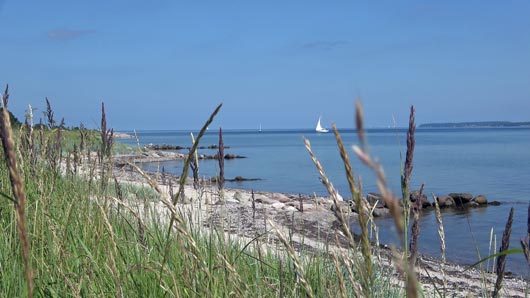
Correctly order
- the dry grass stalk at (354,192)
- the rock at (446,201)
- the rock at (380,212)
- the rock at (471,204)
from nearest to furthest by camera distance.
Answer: the dry grass stalk at (354,192)
the rock at (380,212)
the rock at (471,204)
the rock at (446,201)

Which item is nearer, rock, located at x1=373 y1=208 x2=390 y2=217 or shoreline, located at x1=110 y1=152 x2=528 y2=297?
shoreline, located at x1=110 y1=152 x2=528 y2=297

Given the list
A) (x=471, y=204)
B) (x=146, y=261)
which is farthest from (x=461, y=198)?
→ (x=146, y=261)

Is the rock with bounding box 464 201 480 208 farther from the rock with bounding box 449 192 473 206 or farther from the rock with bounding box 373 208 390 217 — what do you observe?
the rock with bounding box 373 208 390 217

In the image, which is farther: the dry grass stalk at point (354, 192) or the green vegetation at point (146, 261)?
the green vegetation at point (146, 261)

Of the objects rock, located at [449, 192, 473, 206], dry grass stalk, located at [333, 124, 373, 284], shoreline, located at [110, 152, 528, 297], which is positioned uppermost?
dry grass stalk, located at [333, 124, 373, 284]

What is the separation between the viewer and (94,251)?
319 cm

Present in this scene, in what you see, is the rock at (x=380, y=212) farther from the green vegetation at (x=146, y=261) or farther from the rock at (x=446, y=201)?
the green vegetation at (x=146, y=261)

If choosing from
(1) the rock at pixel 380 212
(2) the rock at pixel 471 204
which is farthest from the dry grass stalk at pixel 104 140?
(2) the rock at pixel 471 204

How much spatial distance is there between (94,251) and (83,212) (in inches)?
31.5

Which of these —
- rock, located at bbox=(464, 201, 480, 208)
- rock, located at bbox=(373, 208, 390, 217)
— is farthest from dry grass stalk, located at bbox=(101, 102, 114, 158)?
rock, located at bbox=(464, 201, 480, 208)

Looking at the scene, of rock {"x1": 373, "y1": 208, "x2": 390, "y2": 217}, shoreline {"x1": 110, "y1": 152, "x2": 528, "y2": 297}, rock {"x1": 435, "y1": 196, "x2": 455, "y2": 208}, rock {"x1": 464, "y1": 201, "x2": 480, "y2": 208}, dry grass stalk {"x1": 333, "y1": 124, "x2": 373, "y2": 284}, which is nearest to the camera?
dry grass stalk {"x1": 333, "y1": 124, "x2": 373, "y2": 284}

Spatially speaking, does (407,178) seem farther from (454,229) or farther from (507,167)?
(507,167)

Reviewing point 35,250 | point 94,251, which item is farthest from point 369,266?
point 35,250

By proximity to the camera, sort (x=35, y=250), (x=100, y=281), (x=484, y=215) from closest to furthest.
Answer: (x=100, y=281) → (x=35, y=250) → (x=484, y=215)
